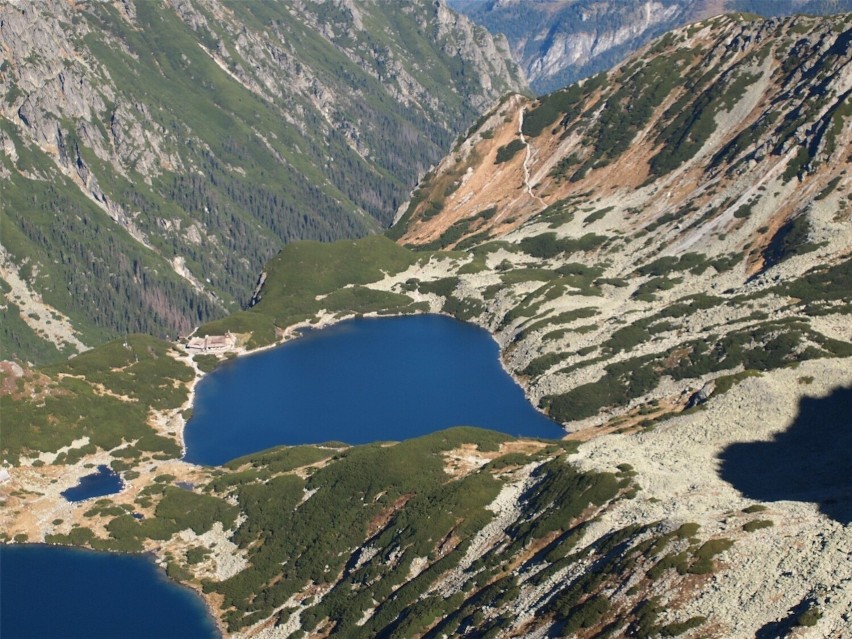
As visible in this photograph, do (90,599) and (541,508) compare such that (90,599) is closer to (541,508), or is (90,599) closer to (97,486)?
(97,486)

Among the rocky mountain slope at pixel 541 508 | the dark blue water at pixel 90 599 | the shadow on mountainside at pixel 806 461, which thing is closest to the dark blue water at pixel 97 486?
the rocky mountain slope at pixel 541 508

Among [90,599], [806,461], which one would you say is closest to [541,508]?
[806,461]

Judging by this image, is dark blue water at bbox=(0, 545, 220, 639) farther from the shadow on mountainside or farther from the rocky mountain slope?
the shadow on mountainside

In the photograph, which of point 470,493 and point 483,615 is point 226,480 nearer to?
point 470,493

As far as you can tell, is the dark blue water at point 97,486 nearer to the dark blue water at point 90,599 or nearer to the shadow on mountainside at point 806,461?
the dark blue water at point 90,599

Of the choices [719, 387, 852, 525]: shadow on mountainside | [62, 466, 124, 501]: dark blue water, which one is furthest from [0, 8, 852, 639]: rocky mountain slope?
[62, 466, 124, 501]: dark blue water

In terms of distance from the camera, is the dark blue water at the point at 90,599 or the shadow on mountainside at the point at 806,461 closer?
the shadow on mountainside at the point at 806,461

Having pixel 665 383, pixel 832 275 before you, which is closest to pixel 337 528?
pixel 665 383
